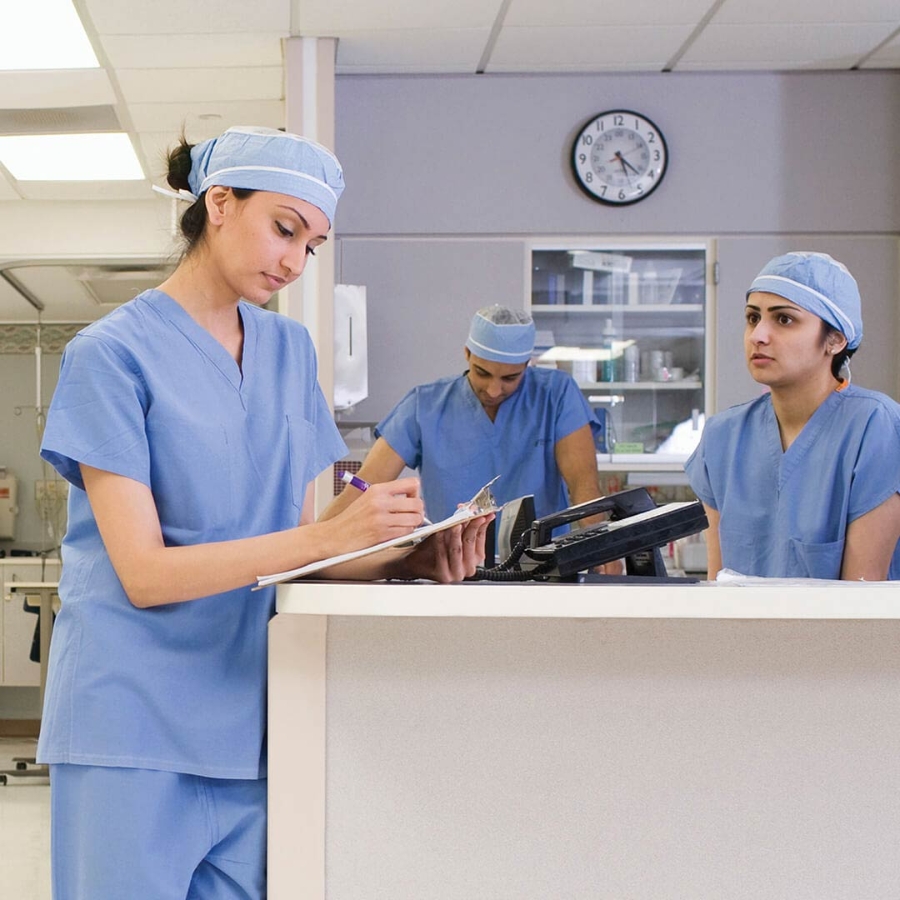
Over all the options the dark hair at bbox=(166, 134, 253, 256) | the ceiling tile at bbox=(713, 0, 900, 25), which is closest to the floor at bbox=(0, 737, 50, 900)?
the dark hair at bbox=(166, 134, 253, 256)

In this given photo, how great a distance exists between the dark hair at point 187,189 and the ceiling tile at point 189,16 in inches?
81.8

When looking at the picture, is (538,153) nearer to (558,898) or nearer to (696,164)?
(696,164)

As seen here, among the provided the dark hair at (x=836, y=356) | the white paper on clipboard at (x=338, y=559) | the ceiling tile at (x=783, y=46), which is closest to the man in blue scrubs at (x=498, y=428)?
the dark hair at (x=836, y=356)

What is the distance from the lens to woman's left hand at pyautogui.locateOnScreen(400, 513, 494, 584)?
1.23 meters

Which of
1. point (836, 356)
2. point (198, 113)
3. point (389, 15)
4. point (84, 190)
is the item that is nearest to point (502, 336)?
point (836, 356)

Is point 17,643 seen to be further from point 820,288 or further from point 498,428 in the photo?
point 820,288

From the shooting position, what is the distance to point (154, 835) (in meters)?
1.15

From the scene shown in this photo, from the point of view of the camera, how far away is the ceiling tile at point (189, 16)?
128 inches

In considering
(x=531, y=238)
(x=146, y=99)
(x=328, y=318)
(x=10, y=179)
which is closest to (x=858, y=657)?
(x=328, y=318)

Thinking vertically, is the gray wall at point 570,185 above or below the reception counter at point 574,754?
above

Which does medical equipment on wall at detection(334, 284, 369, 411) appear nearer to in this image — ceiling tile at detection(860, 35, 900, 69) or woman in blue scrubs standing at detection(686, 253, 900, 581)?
woman in blue scrubs standing at detection(686, 253, 900, 581)

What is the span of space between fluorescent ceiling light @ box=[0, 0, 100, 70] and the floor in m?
2.66

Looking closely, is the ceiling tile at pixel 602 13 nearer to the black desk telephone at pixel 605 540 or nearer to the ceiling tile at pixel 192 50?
the ceiling tile at pixel 192 50

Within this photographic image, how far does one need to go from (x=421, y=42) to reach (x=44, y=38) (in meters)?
1.19
